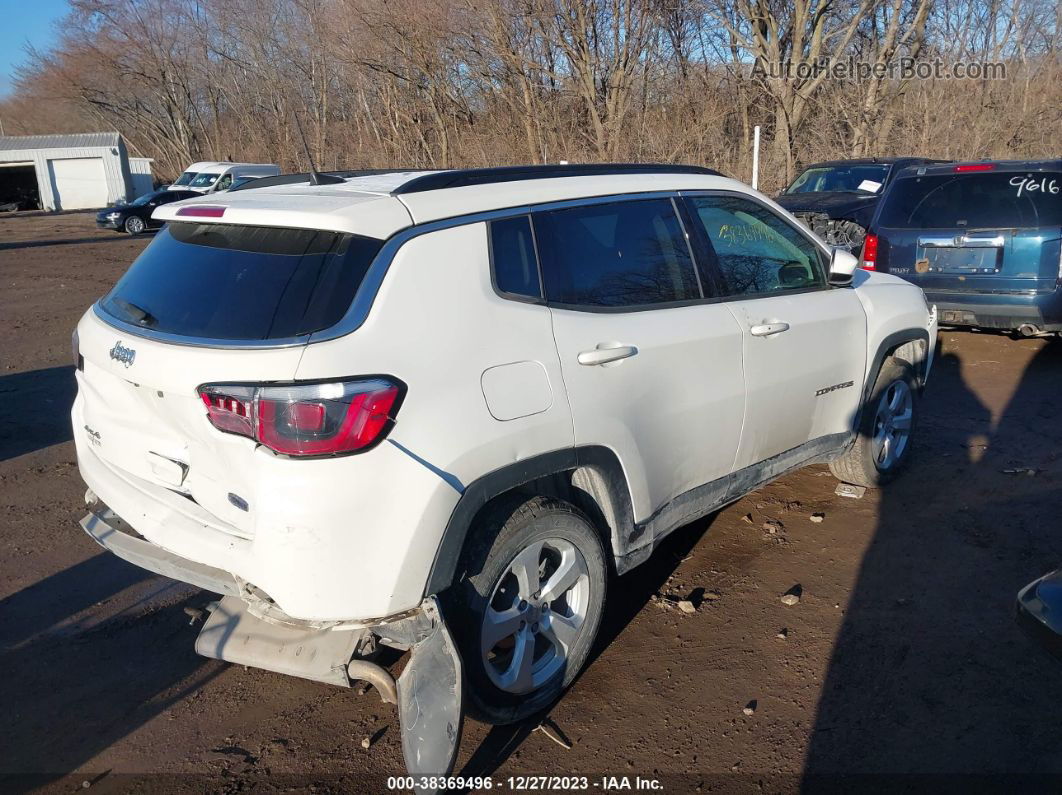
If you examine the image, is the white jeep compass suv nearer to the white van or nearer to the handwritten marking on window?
the handwritten marking on window

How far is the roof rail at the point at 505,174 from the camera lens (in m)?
3.03

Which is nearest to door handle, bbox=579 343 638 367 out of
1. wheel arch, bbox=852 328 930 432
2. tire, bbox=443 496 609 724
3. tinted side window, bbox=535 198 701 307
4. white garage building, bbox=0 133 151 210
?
tinted side window, bbox=535 198 701 307

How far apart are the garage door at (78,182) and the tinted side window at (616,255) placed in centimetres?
4501

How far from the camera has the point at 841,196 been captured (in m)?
12.2

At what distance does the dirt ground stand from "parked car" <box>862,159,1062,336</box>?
8.82 feet

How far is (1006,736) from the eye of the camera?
3.03m

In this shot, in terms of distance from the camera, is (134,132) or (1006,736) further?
(134,132)

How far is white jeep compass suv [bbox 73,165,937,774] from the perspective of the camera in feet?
8.52

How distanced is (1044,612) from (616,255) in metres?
1.96

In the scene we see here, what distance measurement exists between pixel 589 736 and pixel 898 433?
3095 mm

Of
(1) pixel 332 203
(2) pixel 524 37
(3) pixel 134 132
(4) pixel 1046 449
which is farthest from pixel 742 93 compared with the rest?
(3) pixel 134 132

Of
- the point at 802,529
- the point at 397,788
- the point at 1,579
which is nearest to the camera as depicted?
the point at 397,788

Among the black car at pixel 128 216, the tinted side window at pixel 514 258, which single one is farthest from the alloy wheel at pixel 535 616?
the black car at pixel 128 216

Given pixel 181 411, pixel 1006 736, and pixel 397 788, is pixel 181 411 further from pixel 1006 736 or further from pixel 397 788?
pixel 1006 736
